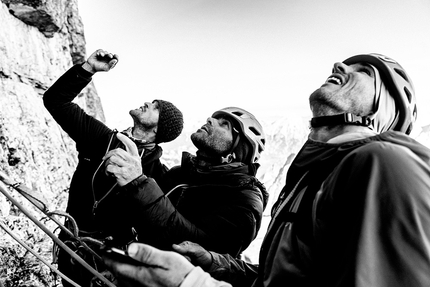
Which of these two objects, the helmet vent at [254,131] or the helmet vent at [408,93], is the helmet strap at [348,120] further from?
the helmet vent at [254,131]

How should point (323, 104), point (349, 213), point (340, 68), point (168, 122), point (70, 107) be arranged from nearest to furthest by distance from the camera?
point (349, 213), point (323, 104), point (340, 68), point (70, 107), point (168, 122)

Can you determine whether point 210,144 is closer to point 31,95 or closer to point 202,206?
point 202,206

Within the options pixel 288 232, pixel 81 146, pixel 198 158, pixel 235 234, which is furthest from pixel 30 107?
pixel 288 232

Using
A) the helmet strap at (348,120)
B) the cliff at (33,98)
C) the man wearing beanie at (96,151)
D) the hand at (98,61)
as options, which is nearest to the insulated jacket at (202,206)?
the man wearing beanie at (96,151)

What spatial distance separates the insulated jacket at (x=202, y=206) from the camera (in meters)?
3.11

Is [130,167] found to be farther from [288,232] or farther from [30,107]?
[30,107]

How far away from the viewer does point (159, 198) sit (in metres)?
3.13

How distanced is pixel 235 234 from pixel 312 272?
1.78 meters

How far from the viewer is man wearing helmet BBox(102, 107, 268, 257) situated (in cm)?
310

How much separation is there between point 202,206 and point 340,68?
2.14 metres

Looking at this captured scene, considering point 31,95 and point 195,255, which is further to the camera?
point 31,95

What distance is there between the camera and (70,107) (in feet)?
14.5

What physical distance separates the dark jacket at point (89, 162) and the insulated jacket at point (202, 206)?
0.61 meters

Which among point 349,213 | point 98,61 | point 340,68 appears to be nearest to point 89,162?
→ point 98,61
